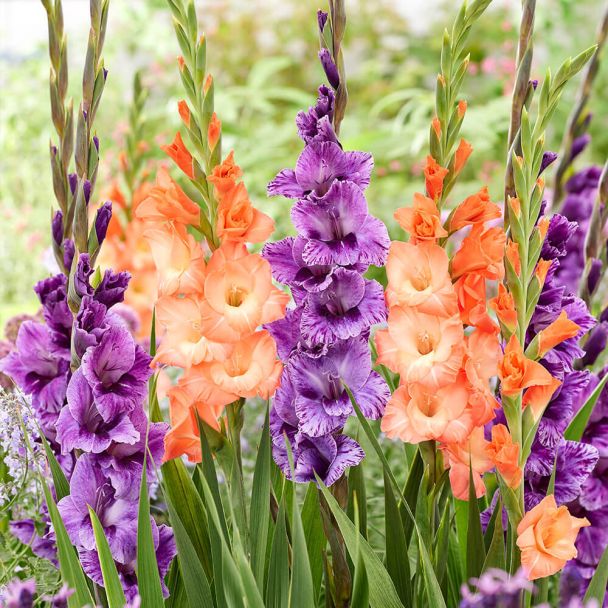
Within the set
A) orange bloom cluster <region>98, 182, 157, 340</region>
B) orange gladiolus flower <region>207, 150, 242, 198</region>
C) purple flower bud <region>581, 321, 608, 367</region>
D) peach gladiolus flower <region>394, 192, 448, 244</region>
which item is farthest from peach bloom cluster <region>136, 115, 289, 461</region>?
orange bloom cluster <region>98, 182, 157, 340</region>

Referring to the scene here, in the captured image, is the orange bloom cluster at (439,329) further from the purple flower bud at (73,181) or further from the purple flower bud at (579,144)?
the purple flower bud at (579,144)

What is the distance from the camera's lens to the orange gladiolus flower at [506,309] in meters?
0.59

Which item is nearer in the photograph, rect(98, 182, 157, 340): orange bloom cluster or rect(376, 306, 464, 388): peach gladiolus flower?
rect(376, 306, 464, 388): peach gladiolus flower

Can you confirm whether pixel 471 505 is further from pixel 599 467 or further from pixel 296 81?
pixel 296 81

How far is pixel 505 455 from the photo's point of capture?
60 centimetres

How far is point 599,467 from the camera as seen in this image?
Answer: 813 mm

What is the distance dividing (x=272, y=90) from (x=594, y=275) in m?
1.99

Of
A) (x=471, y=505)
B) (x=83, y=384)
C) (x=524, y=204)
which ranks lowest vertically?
(x=471, y=505)

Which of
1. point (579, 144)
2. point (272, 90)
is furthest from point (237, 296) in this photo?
point (272, 90)

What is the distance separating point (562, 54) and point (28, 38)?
2337 millimetres

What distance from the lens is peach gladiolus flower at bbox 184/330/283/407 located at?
0.62 m

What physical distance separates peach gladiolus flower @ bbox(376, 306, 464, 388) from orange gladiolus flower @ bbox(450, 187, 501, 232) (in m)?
0.08

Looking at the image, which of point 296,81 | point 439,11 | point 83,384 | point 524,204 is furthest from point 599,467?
point 439,11

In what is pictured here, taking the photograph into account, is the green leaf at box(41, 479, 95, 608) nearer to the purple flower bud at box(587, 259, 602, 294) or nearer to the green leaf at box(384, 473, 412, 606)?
the green leaf at box(384, 473, 412, 606)
